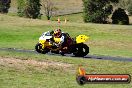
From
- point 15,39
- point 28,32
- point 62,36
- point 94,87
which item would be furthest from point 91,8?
point 94,87

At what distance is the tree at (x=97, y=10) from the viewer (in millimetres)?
87062

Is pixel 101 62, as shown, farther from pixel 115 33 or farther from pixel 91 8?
pixel 91 8

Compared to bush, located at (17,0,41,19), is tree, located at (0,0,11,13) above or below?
below

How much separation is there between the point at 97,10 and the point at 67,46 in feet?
198

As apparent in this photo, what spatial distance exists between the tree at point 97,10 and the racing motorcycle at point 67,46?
5780 cm

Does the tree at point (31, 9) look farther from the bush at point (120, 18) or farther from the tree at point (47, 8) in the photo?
the bush at point (120, 18)

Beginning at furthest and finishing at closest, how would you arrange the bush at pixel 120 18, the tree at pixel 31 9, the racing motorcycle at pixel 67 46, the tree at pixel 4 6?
the tree at pixel 4 6, the tree at pixel 31 9, the bush at pixel 120 18, the racing motorcycle at pixel 67 46

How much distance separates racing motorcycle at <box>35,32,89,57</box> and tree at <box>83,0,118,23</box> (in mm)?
57800

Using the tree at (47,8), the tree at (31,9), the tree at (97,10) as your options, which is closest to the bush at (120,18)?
the tree at (97,10)

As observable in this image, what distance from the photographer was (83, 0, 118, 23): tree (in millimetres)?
87062

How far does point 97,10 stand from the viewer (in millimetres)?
88250

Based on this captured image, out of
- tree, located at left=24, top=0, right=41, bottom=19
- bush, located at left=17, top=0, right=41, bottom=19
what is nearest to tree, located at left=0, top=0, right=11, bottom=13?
bush, located at left=17, top=0, right=41, bottom=19

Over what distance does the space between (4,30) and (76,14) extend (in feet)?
220

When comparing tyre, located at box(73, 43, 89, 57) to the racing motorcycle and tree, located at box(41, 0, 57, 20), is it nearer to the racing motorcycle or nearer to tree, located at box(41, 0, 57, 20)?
the racing motorcycle
